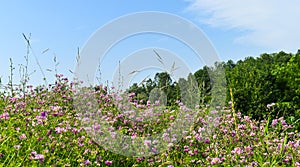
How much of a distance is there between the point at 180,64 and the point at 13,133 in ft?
7.18

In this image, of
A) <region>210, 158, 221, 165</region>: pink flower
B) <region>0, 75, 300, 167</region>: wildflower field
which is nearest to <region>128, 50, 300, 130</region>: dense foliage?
<region>0, 75, 300, 167</region>: wildflower field

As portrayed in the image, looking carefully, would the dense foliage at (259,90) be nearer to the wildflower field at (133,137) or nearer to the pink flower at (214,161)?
the wildflower field at (133,137)

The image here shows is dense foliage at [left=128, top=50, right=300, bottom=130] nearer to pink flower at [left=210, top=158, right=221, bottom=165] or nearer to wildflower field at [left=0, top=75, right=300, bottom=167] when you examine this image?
wildflower field at [left=0, top=75, right=300, bottom=167]

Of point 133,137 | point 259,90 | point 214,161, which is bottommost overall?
point 214,161

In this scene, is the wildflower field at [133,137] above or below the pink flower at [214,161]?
above

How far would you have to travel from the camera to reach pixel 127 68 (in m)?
5.08

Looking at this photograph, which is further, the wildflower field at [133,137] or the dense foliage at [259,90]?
the dense foliage at [259,90]

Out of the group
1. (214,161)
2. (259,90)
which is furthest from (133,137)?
(259,90)

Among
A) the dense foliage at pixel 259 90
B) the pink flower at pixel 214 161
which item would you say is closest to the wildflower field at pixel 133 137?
the pink flower at pixel 214 161

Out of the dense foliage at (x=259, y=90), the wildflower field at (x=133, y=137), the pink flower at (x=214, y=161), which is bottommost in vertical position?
the pink flower at (x=214, y=161)

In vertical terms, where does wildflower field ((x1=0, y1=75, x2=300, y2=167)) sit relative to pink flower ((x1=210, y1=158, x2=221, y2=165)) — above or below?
above

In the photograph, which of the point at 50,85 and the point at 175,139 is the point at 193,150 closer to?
the point at 175,139

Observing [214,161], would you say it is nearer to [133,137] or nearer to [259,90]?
[133,137]

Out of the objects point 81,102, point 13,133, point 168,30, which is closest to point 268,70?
point 168,30
